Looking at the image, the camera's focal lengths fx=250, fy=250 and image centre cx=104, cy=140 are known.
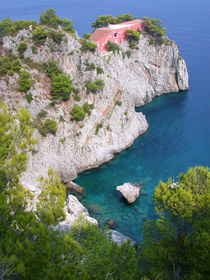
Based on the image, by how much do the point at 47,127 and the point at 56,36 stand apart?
16436 mm

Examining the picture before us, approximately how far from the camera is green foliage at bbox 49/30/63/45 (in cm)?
4262

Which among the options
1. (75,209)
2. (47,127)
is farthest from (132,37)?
(75,209)

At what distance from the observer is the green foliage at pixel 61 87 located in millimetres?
39812

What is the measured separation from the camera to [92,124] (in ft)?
142

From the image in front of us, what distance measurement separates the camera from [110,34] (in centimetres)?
5581

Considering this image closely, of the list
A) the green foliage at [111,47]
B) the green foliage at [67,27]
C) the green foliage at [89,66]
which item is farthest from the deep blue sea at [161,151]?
the green foliage at [67,27]

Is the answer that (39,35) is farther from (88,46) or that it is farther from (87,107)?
(87,107)

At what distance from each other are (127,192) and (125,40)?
39772mm

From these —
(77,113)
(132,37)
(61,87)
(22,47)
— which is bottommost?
(77,113)

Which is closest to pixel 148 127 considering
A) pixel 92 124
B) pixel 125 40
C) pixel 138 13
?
pixel 92 124

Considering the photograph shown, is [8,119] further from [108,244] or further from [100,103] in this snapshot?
[100,103]

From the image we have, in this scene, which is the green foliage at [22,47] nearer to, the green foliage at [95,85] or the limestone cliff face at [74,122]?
the limestone cliff face at [74,122]

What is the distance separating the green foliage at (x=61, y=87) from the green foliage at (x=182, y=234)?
23921 mm

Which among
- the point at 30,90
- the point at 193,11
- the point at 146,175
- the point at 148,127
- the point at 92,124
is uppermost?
the point at 193,11
